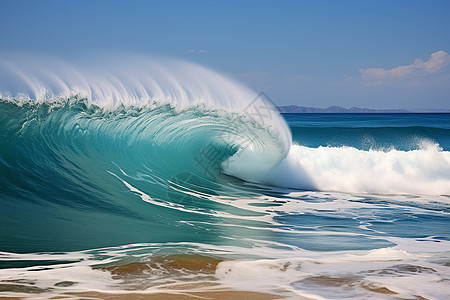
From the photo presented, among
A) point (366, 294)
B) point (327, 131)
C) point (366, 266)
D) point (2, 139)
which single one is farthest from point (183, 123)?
point (327, 131)

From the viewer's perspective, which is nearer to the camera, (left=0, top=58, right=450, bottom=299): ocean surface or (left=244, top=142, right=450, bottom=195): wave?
(left=0, top=58, right=450, bottom=299): ocean surface

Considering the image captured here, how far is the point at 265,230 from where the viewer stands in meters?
5.96

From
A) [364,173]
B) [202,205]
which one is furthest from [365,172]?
[202,205]

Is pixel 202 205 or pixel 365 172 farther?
pixel 365 172

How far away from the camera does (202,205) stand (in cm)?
753

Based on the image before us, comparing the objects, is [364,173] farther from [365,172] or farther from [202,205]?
[202,205]

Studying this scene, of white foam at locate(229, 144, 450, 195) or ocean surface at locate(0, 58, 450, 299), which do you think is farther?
white foam at locate(229, 144, 450, 195)

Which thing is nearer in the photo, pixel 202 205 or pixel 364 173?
pixel 202 205

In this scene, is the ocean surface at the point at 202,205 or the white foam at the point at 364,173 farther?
the white foam at the point at 364,173

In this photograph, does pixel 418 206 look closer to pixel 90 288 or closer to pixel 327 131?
pixel 90 288

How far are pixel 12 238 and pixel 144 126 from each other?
4.85 meters

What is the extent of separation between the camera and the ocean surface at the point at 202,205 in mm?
3924

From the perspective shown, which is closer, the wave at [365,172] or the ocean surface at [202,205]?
the ocean surface at [202,205]

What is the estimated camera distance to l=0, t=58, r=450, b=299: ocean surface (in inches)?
154
